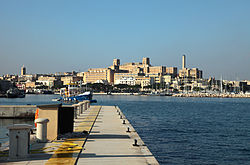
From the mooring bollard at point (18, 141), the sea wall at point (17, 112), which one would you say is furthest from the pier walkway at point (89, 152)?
the sea wall at point (17, 112)

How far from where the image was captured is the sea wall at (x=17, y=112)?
35.7m

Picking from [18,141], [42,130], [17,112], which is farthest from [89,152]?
[17,112]

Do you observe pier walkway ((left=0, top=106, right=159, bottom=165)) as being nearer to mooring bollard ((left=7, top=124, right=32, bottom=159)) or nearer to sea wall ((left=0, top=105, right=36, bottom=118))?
mooring bollard ((left=7, top=124, right=32, bottom=159))

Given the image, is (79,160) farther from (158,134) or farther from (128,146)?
(158,134)

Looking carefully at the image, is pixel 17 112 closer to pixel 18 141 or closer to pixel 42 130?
pixel 42 130

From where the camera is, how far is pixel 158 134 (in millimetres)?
29062

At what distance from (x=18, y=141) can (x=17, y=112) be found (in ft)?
82.5

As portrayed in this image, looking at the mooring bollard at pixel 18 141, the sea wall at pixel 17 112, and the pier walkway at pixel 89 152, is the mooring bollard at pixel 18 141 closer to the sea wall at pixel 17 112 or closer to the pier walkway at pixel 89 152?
the pier walkway at pixel 89 152

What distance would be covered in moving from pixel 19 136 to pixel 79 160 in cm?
228

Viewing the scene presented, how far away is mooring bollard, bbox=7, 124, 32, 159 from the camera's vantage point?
12.1 meters

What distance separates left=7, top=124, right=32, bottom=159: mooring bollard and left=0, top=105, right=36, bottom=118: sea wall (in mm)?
24213

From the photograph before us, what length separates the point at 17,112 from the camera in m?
36.0

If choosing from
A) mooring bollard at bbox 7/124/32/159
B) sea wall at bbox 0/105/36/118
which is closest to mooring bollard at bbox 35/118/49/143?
mooring bollard at bbox 7/124/32/159

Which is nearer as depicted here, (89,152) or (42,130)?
(89,152)
